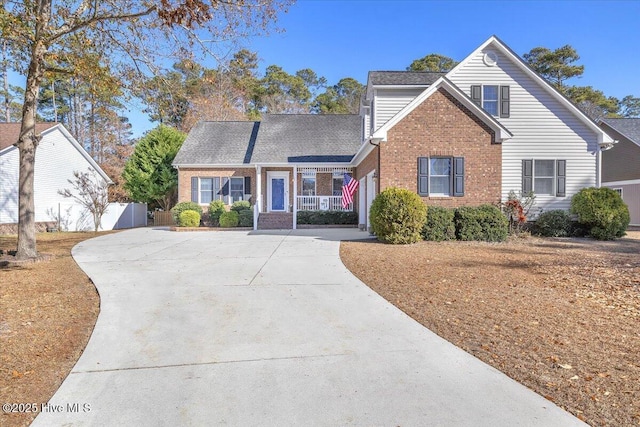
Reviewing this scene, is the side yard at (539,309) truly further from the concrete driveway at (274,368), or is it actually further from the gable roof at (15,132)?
the gable roof at (15,132)

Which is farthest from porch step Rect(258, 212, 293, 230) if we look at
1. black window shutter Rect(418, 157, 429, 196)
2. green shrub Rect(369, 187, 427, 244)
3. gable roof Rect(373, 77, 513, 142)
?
green shrub Rect(369, 187, 427, 244)

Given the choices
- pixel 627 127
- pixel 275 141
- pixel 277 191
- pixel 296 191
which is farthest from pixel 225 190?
pixel 627 127

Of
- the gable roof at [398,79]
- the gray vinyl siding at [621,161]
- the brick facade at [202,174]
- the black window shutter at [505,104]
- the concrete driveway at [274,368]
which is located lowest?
the concrete driveway at [274,368]

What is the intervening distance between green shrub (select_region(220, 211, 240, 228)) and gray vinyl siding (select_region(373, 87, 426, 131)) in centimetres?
814

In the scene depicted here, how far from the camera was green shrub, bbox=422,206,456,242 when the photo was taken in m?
11.9

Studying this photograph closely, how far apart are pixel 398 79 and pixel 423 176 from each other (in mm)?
4741

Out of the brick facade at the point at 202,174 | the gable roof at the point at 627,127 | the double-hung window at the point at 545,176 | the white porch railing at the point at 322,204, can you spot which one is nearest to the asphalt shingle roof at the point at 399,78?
the double-hung window at the point at 545,176

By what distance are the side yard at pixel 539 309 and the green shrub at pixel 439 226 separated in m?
1.37

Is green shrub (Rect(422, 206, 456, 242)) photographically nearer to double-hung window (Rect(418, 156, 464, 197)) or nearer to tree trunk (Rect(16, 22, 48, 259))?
double-hung window (Rect(418, 156, 464, 197))

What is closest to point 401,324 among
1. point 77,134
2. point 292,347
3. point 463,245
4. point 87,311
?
point 292,347

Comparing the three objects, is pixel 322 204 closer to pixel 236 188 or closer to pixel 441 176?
pixel 236 188

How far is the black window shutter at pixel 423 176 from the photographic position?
43.1 feet

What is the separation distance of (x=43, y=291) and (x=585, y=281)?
9.56m

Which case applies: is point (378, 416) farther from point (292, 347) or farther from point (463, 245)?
point (463, 245)
